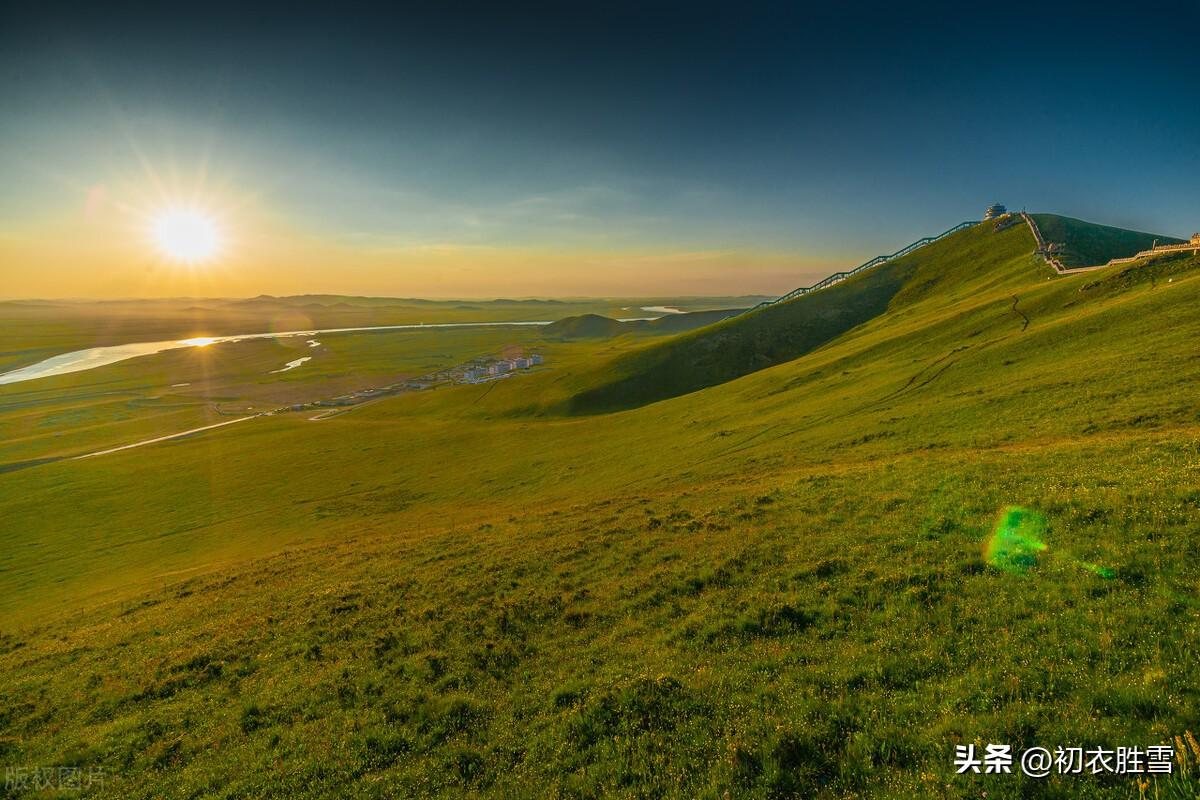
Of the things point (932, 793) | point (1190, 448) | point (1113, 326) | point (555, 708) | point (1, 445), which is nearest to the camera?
point (932, 793)

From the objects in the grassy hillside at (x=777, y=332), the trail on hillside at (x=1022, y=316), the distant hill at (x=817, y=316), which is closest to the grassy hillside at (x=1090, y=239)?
the distant hill at (x=817, y=316)

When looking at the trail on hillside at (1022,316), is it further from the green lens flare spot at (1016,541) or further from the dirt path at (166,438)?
the dirt path at (166,438)

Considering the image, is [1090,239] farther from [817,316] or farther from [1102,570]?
[1102,570]

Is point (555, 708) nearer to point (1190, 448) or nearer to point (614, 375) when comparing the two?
point (1190, 448)

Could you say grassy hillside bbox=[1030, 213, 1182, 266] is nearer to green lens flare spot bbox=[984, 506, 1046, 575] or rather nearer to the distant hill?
the distant hill

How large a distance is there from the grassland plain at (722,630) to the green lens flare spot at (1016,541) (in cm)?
36

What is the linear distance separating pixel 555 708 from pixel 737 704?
4.27 m

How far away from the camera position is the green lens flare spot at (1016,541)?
12898mm

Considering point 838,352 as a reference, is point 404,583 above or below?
below

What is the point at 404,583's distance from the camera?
2092 cm

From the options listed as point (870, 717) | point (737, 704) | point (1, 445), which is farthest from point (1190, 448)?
point (1, 445)

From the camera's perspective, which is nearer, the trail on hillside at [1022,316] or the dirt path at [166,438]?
the trail on hillside at [1022,316]

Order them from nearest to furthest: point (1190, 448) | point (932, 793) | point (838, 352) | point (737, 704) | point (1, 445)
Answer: point (932, 793), point (737, 704), point (1190, 448), point (838, 352), point (1, 445)

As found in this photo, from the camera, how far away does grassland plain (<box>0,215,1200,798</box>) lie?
27.7ft
